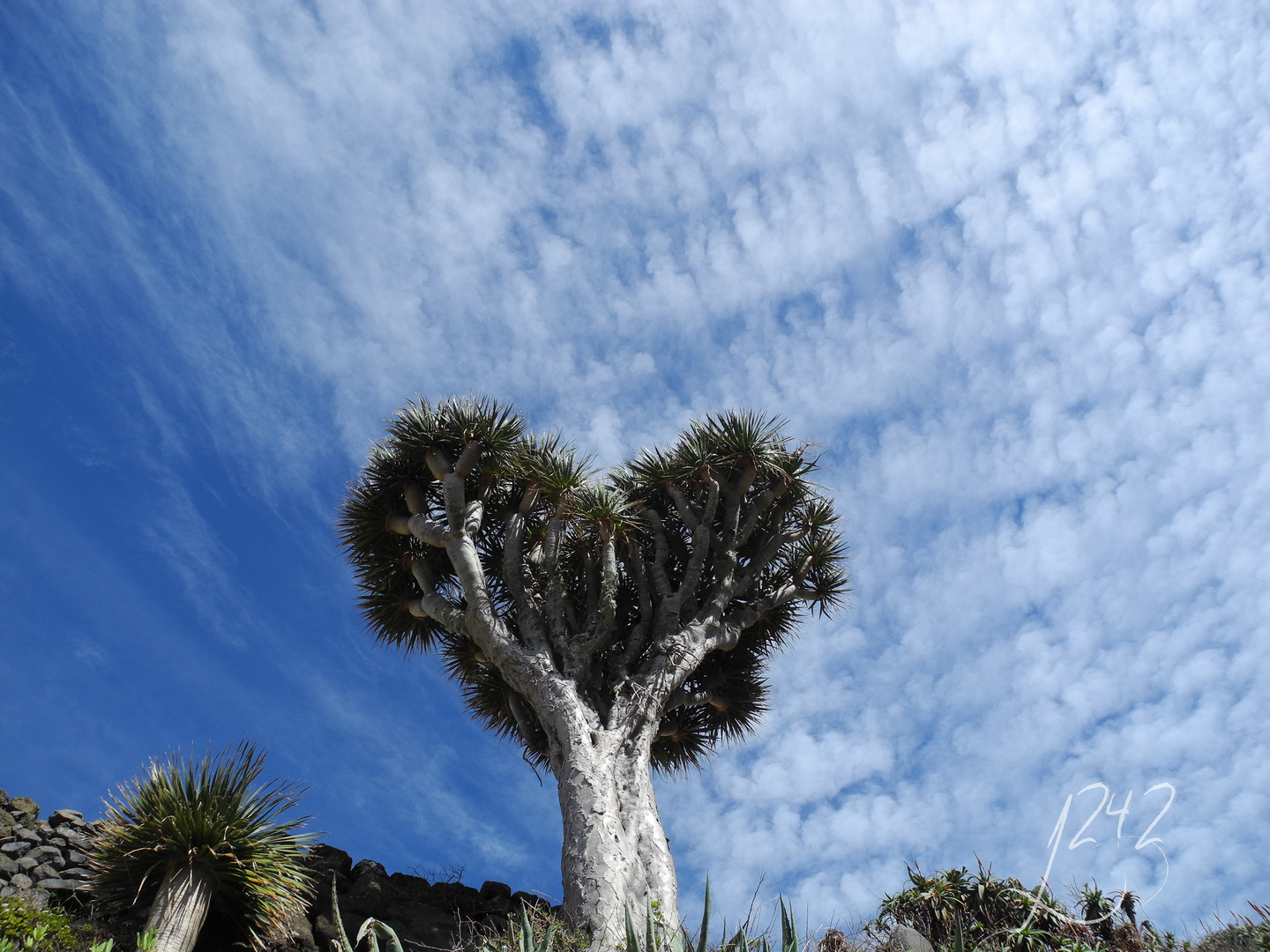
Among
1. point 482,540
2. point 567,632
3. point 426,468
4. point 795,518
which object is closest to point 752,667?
point 795,518

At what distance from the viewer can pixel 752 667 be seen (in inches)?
474

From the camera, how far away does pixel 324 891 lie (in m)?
8.80

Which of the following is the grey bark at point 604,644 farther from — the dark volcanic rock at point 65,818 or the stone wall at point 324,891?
the dark volcanic rock at point 65,818

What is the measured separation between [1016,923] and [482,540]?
7.51 meters

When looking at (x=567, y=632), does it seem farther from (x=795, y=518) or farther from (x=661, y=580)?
(x=795, y=518)

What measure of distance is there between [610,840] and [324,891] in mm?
3334

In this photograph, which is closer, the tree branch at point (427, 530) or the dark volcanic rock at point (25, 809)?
the dark volcanic rock at point (25, 809)

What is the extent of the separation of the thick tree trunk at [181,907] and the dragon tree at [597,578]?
3.17m

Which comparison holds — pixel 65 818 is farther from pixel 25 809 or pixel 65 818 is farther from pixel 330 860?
pixel 330 860

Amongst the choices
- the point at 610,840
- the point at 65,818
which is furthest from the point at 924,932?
the point at 65,818

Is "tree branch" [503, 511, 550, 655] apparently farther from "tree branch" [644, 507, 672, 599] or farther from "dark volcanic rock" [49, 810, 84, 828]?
"dark volcanic rock" [49, 810, 84, 828]

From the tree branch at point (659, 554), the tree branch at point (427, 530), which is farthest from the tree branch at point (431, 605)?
the tree branch at point (659, 554)

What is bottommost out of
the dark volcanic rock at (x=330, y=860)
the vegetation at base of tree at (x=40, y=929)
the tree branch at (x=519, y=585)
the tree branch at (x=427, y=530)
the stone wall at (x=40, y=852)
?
the vegetation at base of tree at (x=40, y=929)

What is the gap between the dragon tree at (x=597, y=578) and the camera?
923 centimetres
